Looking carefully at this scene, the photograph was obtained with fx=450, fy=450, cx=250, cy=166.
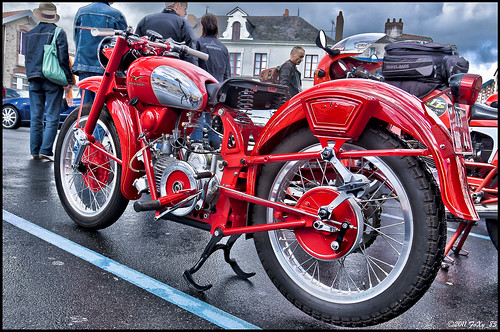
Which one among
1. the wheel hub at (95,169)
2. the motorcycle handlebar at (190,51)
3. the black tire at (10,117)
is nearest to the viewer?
the motorcycle handlebar at (190,51)

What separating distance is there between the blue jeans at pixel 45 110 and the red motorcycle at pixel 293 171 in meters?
3.41

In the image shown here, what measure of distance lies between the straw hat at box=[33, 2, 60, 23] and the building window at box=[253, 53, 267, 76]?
2623 centimetres

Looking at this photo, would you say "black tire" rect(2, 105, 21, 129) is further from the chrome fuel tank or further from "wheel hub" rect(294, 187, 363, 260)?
"wheel hub" rect(294, 187, 363, 260)

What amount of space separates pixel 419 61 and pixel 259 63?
29.2 metres

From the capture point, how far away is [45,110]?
6.57 m

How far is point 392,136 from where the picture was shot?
6.48ft

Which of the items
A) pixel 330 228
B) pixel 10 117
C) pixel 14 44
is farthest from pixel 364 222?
pixel 14 44

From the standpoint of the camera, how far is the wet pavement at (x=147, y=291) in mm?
2068

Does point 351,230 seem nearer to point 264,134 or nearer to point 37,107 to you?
point 264,134

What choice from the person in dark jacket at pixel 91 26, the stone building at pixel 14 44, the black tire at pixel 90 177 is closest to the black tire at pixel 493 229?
the black tire at pixel 90 177

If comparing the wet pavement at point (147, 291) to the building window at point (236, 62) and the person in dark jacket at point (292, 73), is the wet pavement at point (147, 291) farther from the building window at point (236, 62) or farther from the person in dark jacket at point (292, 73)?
the building window at point (236, 62)

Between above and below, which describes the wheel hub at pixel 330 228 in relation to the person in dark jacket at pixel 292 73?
below

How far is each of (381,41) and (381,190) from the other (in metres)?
1.71

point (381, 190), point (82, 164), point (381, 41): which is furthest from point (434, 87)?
point (82, 164)
